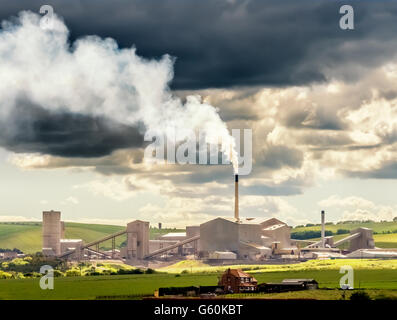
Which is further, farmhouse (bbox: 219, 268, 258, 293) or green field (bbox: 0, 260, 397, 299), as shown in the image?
green field (bbox: 0, 260, 397, 299)

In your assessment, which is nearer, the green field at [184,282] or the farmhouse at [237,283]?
the farmhouse at [237,283]

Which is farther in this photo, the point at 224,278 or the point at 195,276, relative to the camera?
the point at 195,276

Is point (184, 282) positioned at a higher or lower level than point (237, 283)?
lower

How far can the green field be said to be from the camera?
121438mm

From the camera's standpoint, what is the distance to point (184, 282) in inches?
5802

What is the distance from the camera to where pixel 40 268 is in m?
188

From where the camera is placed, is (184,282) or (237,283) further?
(184,282)

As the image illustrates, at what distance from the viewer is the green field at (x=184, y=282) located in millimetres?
121438
